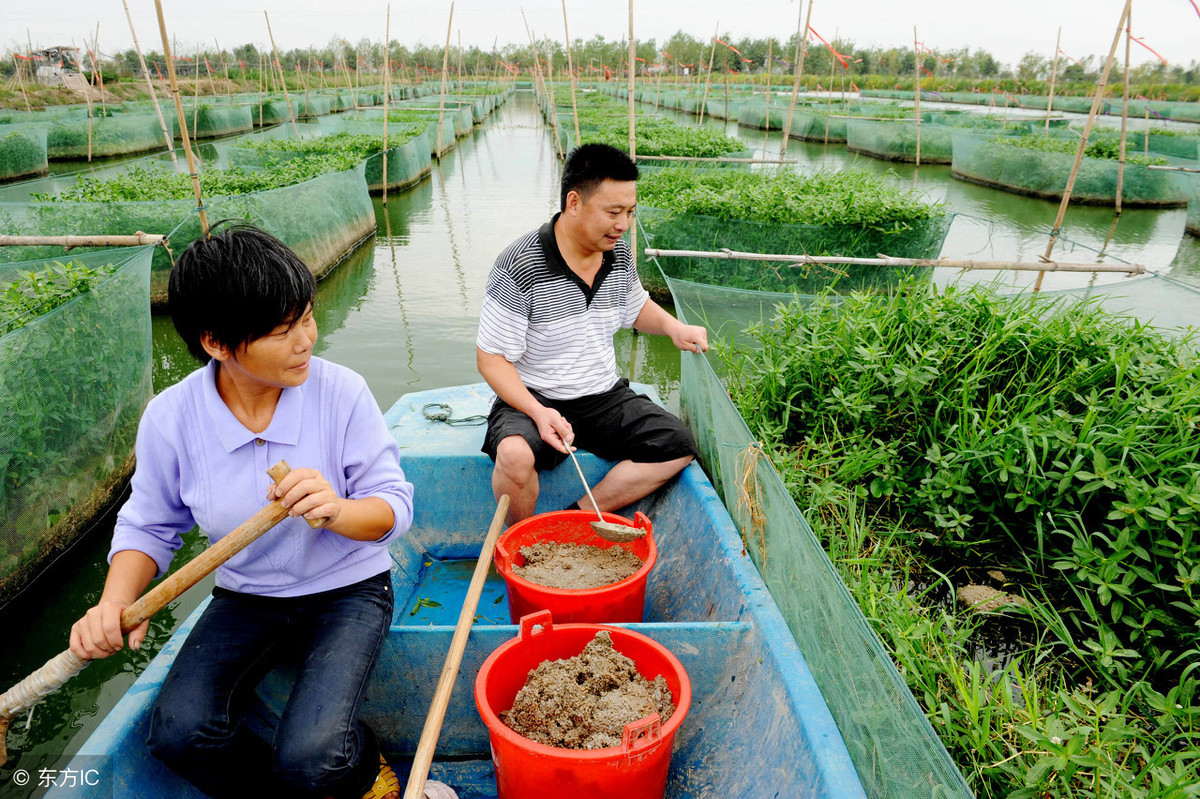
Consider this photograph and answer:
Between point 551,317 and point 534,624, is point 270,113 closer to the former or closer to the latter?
point 551,317

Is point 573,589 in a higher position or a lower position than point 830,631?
lower

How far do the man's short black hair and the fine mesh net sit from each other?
745mm

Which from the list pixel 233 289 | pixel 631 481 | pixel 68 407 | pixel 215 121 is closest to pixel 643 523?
pixel 631 481

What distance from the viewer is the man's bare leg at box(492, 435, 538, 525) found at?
89.8 inches

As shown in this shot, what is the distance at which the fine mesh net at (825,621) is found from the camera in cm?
119

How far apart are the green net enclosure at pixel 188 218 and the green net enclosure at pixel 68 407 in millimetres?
1260

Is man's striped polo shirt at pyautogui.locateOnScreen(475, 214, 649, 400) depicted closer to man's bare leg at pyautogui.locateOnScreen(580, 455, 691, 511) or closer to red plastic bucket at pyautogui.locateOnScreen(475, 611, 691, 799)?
man's bare leg at pyautogui.locateOnScreen(580, 455, 691, 511)

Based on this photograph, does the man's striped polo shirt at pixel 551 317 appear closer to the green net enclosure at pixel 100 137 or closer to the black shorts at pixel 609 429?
the black shorts at pixel 609 429

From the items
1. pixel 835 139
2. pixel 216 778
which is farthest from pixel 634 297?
pixel 835 139

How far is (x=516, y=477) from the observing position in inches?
91.5

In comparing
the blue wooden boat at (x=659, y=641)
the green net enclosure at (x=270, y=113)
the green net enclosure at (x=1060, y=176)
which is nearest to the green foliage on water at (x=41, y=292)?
the blue wooden boat at (x=659, y=641)

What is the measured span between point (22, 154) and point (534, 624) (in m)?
15.6

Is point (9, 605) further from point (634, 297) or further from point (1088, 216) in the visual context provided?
point (1088, 216)

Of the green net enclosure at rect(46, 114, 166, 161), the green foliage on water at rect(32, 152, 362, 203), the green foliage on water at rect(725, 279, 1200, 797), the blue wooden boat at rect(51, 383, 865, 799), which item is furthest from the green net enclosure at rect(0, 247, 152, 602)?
the green net enclosure at rect(46, 114, 166, 161)
